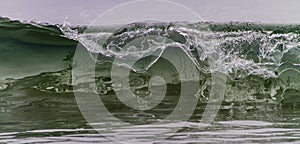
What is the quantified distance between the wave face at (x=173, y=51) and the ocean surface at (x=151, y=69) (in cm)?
1

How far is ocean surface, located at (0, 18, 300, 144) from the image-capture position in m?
5.55

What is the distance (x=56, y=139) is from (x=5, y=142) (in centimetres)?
43

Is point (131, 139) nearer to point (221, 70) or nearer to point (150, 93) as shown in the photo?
point (150, 93)

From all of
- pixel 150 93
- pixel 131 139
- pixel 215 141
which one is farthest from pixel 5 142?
pixel 150 93

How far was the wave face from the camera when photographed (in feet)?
21.3

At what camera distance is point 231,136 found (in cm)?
435

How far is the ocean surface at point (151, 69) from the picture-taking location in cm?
555

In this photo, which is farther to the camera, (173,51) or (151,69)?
(173,51)

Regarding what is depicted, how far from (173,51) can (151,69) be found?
1.39 feet

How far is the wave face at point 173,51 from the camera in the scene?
649 centimetres

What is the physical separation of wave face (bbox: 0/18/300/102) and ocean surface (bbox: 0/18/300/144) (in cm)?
1

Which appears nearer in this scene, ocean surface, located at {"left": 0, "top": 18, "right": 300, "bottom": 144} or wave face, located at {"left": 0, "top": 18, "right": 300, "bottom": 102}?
ocean surface, located at {"left": 0, "top": 18, "right": 300, "bottom": 144}

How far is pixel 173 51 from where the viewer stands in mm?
6797

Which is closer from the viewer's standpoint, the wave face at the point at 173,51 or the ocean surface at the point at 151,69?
the ocean surface at the point at 151,69
